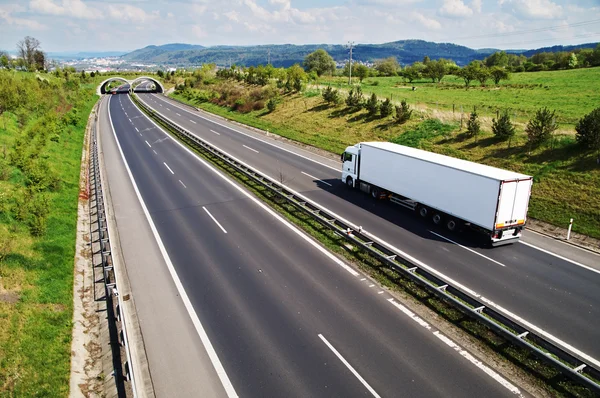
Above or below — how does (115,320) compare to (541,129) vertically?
below

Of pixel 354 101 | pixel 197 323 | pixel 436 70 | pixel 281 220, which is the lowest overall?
pixel 197 323

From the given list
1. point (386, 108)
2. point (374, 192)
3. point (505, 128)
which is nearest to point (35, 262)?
point (374, 192)

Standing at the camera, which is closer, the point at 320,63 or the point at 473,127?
the point at 473,127

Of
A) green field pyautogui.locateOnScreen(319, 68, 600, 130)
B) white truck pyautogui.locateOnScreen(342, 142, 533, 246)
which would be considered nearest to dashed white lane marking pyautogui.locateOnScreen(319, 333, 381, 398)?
white truck pyautogui.locateOnScreen(342, 142, 533, 246)

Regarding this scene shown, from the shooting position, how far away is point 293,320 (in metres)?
13.2

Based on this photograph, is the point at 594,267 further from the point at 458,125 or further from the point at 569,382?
the point at 458,125

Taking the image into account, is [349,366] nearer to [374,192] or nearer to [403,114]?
[374,192]

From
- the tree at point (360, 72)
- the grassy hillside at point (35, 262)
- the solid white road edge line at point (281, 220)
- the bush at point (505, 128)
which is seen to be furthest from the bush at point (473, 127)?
the tree at point (360, 72)

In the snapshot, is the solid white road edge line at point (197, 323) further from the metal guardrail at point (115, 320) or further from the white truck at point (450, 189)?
the white truck at point (450, 189)

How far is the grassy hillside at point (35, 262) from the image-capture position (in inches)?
441

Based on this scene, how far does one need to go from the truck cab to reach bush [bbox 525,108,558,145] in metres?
14.3

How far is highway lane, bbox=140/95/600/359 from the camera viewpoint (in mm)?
13523

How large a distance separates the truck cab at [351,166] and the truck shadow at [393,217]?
661 mm

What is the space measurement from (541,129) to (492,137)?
15.7 feet
